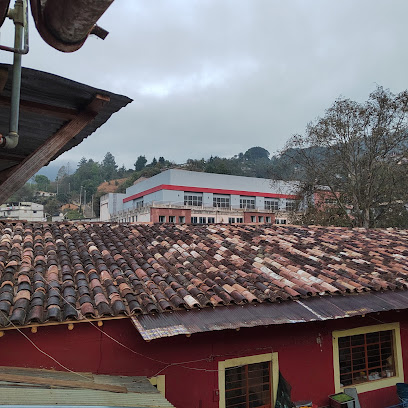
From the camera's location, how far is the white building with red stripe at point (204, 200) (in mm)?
41344

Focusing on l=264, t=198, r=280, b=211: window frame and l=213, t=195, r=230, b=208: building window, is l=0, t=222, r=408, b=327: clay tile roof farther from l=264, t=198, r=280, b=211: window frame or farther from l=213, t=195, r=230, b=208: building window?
l=264, t=198, r=280, b=211: window frame

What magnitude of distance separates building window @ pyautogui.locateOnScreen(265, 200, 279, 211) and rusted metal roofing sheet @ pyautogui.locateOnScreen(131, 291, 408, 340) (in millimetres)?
43445

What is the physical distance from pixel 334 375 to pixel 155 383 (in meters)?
3.88

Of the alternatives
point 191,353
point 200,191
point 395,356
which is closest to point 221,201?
point 200,191


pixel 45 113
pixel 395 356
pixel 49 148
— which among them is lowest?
Result: pixel 395 356

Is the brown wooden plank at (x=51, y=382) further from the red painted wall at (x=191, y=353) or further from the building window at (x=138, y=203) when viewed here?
the building window at (x=138, y=203)

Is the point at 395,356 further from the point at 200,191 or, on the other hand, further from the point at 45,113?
the point at 200,191

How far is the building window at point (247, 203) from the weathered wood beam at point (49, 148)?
44931 millimetres

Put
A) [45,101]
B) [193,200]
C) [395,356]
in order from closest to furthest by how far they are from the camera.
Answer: [45,101] → [395,356] → [193,200]

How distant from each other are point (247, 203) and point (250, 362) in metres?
42.2

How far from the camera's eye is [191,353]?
6059mm

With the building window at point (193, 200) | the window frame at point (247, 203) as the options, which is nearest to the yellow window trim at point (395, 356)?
the building window at point (193, 200)

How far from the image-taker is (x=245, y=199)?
48188 millimetres

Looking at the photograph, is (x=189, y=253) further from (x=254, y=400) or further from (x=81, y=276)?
(x=254, y=400)
